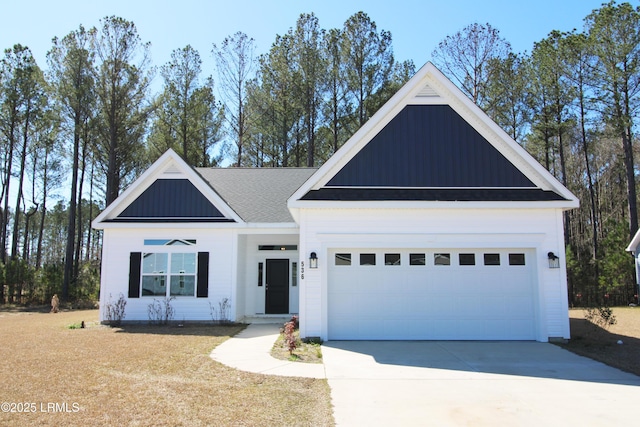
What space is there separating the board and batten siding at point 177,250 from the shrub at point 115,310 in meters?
0.11

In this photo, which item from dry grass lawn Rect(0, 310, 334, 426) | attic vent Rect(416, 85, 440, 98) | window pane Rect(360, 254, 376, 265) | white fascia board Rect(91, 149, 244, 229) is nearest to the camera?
dry grass lawn Rect(0, 310, 334, 426)

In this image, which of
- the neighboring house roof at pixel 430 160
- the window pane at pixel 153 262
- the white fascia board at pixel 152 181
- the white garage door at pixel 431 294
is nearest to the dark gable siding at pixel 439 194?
the neighboring house roof at pixel 430 160

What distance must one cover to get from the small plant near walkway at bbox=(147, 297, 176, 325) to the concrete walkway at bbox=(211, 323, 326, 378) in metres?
3.39

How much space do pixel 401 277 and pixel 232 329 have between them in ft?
16.9

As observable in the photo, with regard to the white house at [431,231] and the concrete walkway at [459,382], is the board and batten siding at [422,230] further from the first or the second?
the concrete walkway at [459,382]

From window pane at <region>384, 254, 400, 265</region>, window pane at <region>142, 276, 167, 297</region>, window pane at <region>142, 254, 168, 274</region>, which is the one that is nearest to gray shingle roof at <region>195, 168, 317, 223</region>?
window pane at <region>142, 254, 168, 274</region>

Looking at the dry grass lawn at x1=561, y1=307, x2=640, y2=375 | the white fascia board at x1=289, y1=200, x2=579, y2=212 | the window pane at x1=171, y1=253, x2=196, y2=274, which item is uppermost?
the white fascia board at x1=289, y1=200, x2=579, y2=212

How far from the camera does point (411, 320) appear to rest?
1145 centimetres

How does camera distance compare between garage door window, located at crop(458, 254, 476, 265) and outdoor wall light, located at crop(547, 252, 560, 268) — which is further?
garage door window, located at crop(458, 254, 476, 265)

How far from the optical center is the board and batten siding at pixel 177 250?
1470 centimetres

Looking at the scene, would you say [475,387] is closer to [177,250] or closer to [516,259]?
[516,259]

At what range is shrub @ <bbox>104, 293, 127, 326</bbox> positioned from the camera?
48.0ft

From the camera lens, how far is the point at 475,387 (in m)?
7.12

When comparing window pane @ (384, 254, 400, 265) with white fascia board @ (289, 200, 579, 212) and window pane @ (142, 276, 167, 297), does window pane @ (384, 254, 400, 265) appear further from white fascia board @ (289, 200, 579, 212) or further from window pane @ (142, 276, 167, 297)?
window pane @ (142, 276, 167, 297)
